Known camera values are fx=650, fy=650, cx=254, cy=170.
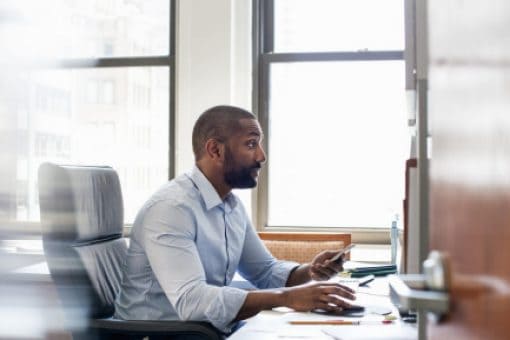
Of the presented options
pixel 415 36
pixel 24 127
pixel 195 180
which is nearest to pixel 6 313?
pixel 24 127

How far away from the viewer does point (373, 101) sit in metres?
3.32

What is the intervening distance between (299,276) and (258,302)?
1.45ft

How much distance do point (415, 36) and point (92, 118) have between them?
2.37m

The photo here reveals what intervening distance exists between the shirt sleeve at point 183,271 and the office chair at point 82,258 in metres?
0.05

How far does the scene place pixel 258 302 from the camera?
5.26 feet

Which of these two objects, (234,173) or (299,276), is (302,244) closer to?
(299,276)

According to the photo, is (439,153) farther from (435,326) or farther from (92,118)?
(92,118)

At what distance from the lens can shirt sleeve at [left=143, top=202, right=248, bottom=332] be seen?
1.58 m

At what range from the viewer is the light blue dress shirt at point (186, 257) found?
1603 millimetres

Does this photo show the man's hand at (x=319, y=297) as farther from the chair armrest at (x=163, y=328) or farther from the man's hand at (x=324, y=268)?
the man's hand at (x=324, y=268)

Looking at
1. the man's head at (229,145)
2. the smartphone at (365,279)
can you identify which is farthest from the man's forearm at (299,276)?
the man's head at (229,145)

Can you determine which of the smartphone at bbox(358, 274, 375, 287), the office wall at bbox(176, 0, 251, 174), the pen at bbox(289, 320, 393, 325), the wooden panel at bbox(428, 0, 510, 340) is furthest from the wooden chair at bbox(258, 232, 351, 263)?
the wooden panel at bbox(428, 0, 510, 340)

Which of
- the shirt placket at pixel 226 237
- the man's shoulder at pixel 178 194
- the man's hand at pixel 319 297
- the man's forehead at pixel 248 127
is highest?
the man's forehead at pixel 248 127

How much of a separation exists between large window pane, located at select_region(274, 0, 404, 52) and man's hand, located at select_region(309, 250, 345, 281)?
1691 mm
